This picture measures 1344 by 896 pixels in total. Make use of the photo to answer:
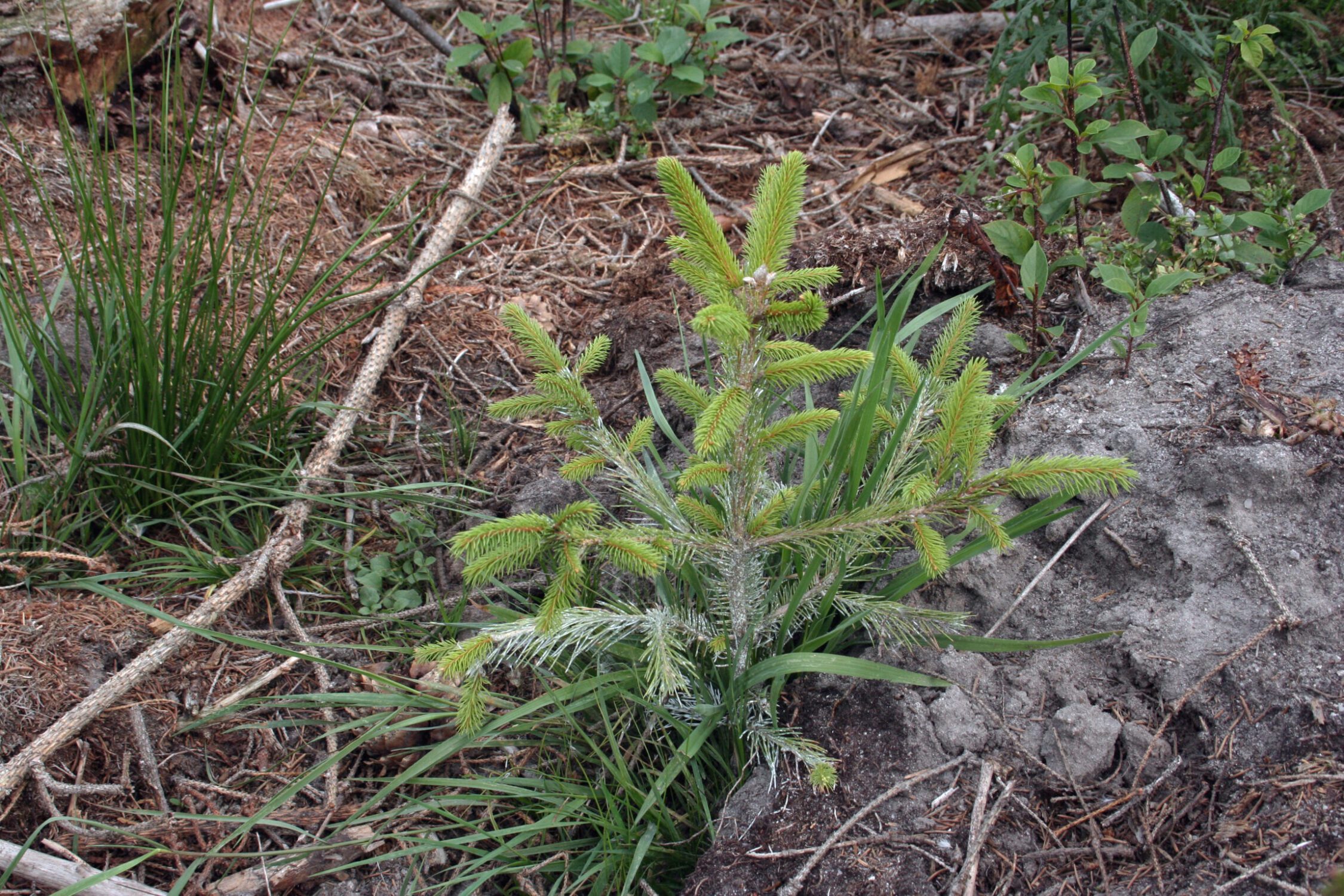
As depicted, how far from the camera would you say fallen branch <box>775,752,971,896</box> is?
1.55 meters

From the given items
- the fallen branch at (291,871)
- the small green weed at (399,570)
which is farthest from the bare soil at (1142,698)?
the small green weed at (399,570)

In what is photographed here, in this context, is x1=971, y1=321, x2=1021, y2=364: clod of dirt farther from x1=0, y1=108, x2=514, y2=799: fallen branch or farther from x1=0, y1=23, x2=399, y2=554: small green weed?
x1=0, y1=23, x2=399, y2=554: small green weed

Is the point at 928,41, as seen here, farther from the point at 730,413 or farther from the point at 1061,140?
the point at 730,413

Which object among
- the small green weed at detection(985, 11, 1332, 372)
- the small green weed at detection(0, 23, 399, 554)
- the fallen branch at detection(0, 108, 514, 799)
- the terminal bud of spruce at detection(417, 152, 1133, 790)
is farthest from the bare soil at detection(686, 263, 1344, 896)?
the small green weed at detection(0, 23, 399, 554)

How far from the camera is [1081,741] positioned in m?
1.64

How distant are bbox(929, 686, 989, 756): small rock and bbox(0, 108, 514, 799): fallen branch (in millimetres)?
1501

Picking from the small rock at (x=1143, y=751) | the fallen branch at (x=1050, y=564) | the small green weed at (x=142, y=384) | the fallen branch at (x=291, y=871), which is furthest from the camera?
the small green weed at (x=142, y=384)

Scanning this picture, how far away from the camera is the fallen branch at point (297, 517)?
1804mm

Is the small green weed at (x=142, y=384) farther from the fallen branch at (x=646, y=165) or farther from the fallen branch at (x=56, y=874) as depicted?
the fallen branch at (x=646, y=165)

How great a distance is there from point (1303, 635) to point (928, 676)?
0.70 m

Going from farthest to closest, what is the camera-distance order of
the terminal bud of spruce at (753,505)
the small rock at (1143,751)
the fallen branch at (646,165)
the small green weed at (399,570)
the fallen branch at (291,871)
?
the fallen branch at (646,165) < the small green weed at (399,570) < the fallen branch at (291,871) < the small rock at (1143,751) < the terminal bud of spruce at (753,505)

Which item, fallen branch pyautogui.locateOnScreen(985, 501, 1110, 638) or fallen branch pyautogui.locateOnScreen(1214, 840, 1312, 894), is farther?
fallen branch pyautogui.locateOnScreen(985, 501, 1110, 638)

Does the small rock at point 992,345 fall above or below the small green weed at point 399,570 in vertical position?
above

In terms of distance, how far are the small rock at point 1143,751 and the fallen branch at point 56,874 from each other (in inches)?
71.9
